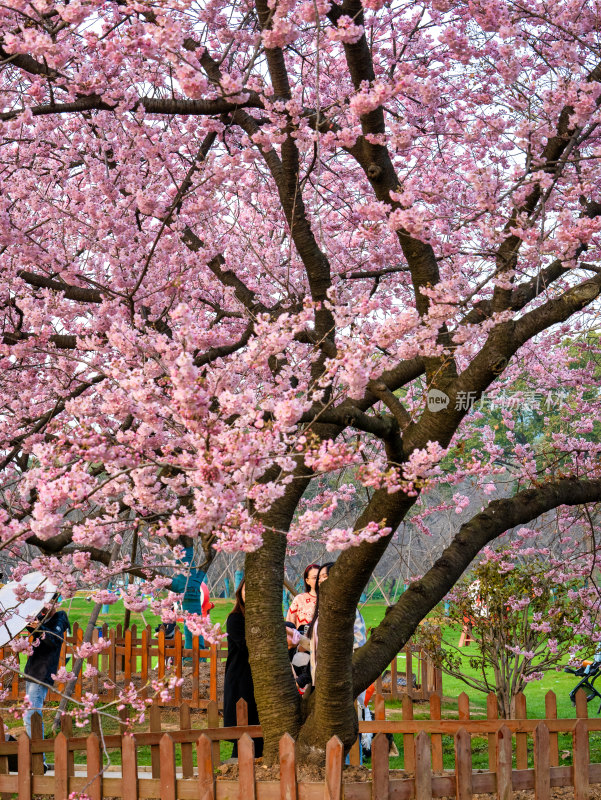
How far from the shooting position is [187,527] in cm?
322

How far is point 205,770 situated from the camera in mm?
4438

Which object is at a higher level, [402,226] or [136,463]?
[402,226]

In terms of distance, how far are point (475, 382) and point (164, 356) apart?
5.33 feet

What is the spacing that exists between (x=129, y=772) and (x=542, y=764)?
7.46 feet

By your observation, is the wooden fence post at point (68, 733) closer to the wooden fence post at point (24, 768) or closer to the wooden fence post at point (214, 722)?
the wooden fence post at point (24, 768)

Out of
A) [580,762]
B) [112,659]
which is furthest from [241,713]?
[112,659]

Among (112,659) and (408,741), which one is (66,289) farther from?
(112,659)

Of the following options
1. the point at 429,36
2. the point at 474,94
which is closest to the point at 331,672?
the point at 474,94

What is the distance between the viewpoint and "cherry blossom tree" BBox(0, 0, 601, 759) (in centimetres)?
378

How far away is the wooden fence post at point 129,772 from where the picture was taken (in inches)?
175

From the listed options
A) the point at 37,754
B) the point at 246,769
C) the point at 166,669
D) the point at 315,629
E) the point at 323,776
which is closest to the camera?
the point at 246,769

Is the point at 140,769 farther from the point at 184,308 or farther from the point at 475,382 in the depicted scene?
the point at 184,308

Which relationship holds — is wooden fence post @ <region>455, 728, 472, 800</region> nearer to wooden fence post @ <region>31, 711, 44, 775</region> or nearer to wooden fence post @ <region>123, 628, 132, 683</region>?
wooden fence post @ <region>31, 711, 44, 775</region>

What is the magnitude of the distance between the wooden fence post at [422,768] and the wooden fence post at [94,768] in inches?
64.8
